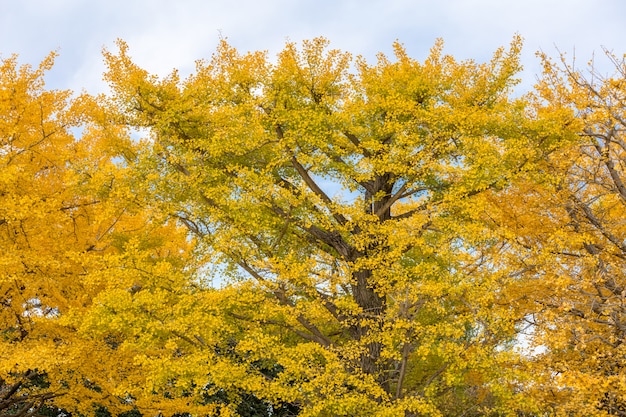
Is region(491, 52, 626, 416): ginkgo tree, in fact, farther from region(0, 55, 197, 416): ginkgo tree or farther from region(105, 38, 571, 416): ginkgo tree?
region(0, 55, 197, 416): ginkgo tree

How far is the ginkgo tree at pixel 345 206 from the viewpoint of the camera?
12.6m

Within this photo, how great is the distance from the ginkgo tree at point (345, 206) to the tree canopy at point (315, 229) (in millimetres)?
75

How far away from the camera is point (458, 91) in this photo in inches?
615

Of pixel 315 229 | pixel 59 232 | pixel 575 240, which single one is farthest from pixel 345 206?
pixel 59 232

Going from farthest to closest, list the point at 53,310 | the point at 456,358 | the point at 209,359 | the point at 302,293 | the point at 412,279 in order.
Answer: the point at 53,310 < the point at 302,293 < the point at 412,279 < the point at 209,359 < the point at 456,358

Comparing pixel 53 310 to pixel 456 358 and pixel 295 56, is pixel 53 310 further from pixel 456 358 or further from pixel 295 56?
pixel 456 358

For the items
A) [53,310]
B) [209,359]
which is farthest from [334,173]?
[53,310]

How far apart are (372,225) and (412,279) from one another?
170 cm

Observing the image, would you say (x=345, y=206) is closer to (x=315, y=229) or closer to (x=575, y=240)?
(x=315, y=229)

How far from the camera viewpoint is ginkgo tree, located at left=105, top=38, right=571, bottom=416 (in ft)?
41.4

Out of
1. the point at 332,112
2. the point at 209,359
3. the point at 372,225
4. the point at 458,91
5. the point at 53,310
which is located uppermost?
the point at 458,91

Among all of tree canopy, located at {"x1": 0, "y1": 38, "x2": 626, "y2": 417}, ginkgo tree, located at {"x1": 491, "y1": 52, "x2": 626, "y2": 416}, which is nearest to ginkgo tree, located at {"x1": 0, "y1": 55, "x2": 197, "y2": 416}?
tree canopy, located at {"x1": 0, "y1": 38, "x2": 626, "y2": 417}

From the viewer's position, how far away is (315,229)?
15.3 m

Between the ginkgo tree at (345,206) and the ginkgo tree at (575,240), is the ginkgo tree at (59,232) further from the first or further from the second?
the ginkgo tree at (575,240)
